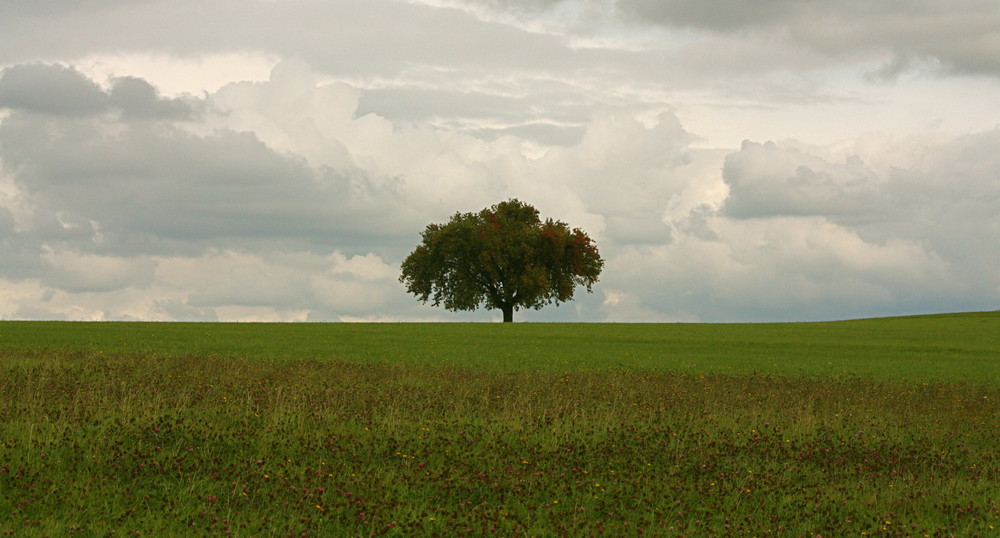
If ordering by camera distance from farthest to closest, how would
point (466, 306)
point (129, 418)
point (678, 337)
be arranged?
1. point (466, 306)
2. point (678, 337)
3. point (129, 418)

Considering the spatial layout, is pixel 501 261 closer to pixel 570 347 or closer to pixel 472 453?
pixel 570 347

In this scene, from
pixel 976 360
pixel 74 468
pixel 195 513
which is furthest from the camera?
pixel 976 360

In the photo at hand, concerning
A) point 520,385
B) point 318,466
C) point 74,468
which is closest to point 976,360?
point 520,385

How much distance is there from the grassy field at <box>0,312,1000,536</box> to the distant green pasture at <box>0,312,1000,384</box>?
5.75 meters

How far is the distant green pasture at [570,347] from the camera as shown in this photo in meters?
33.2

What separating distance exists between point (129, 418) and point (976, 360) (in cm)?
3971

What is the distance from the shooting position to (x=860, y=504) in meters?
12.5

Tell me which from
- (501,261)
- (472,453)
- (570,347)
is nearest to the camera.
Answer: (472,453)

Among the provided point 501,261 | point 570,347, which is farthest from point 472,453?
point 501,261

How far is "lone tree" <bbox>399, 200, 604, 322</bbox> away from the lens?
74.2 m

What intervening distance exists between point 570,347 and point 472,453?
29146 millimetres

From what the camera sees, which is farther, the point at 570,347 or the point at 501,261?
the point at 501,261

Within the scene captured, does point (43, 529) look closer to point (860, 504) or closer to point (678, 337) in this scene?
point (860, 504)

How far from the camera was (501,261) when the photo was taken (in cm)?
7312
